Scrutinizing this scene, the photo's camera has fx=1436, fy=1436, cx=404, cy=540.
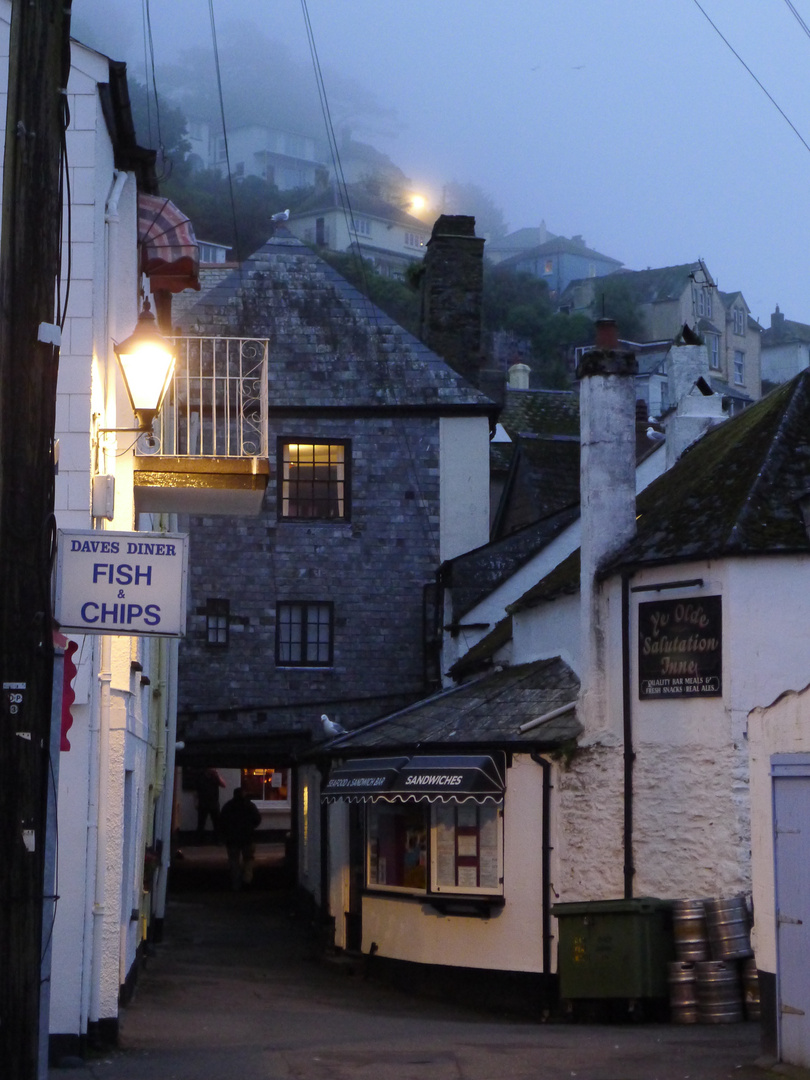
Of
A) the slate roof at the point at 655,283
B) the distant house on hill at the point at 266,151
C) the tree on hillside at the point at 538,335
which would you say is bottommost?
the tree on hillside at the point at 538,335

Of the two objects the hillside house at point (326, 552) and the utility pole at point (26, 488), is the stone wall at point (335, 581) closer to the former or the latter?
the hillside house at point (326, 552)

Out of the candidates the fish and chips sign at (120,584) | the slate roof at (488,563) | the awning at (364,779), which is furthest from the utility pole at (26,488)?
the slate roof at (488,563)

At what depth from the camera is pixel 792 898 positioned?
30.6 feet

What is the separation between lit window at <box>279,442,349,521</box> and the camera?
2556 centimetres

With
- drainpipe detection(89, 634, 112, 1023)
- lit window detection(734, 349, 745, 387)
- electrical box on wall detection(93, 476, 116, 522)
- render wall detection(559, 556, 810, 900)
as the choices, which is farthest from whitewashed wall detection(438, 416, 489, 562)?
lit window detection(734, 349, 745, 387)

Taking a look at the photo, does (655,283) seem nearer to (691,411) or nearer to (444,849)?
(691,411)

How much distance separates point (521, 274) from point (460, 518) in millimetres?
78806

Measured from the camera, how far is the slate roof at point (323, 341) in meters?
25.6

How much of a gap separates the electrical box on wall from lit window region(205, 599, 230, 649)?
47.6 ft

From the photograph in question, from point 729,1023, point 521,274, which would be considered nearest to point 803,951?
point 729,1023

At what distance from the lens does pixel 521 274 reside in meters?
102

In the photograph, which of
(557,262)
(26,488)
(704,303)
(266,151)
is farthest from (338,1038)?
(266,151)

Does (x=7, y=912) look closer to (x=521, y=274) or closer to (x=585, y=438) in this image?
(x=585, y=438)

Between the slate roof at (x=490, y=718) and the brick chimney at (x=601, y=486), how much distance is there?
0.66m
